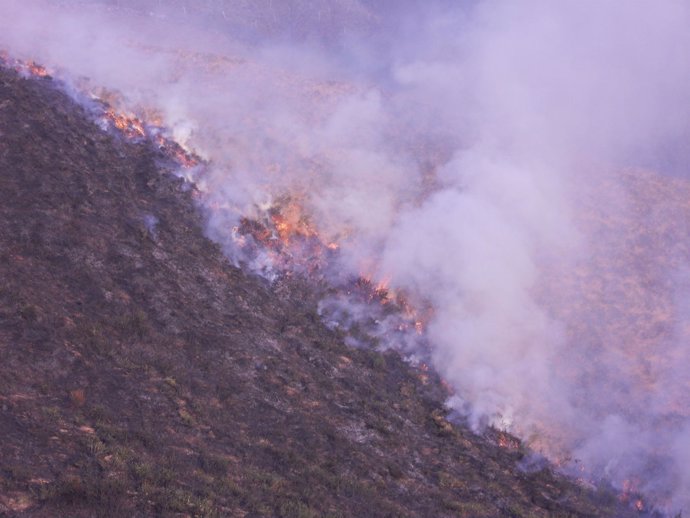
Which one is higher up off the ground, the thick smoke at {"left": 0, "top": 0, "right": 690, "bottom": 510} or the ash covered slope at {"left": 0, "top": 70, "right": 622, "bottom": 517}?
the thick smoke at {"left": 0, "top": 0, "right": 690, "bottom": 510}

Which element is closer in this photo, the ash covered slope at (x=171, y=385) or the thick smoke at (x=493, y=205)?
the ash covered slope at (x=171, y=385)

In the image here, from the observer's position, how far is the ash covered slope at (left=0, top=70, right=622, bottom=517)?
8156mm

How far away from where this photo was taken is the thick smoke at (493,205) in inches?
687

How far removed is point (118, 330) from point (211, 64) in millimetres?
20324

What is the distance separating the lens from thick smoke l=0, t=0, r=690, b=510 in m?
17.4

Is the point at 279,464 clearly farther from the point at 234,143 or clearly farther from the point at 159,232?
the point at 234,143

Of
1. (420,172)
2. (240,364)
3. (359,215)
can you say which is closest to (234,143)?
(359,215)

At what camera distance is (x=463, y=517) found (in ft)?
35.0

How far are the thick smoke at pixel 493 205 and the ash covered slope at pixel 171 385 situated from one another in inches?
95.4

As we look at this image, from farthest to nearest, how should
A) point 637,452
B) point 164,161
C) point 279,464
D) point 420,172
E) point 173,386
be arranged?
1. point 420,172
2. point 164,161
3. point 637,452
4. point 173,386
5. point 279,464

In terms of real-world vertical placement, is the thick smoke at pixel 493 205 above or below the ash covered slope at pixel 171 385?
above

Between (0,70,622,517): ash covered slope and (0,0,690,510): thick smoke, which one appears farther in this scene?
(0,0,690,510): thick smoke

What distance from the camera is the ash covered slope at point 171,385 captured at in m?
8.16

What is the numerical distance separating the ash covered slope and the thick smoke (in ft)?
7.95
